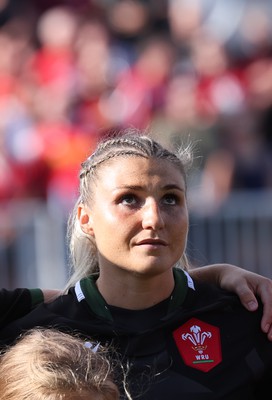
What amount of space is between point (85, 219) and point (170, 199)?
1.10ft

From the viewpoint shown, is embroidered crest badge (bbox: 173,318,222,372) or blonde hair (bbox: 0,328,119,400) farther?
embroidered crest badge (bbox: 173,318,222,372)

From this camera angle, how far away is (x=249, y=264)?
6469 mm

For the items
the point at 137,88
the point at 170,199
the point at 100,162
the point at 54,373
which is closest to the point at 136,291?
the point at 170,199

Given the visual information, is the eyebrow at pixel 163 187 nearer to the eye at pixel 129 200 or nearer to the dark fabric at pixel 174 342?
the eye at pixel 129 200

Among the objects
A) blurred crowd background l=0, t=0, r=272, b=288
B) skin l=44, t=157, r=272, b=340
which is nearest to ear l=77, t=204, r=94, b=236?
skin l=44, t=157, r=272, b=340

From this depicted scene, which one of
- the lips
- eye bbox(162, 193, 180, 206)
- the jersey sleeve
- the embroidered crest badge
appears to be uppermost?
eye bbox(162, 193, 180, 206)

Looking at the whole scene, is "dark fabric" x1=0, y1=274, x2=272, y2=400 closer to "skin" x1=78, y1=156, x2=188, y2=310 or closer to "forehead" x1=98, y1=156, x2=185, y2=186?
"skin" x1=78, y1=156, x2=188, y2=310

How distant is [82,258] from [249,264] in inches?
134

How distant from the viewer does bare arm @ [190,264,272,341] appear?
296cm

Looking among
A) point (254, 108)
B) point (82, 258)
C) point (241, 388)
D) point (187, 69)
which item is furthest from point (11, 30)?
point (241, 388)

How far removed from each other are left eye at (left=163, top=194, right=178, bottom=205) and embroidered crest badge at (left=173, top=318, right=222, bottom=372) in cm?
37

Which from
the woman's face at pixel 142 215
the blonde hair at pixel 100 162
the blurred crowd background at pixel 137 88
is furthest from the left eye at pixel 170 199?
the blurred crowd background at pixel 137 88

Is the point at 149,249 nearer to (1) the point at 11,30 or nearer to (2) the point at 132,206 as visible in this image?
(2) the point at 132,206

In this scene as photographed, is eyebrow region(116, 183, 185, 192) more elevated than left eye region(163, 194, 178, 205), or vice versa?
eyebrow region(116, 183, 185, 192)
